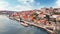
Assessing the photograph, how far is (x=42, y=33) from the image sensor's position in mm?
5016

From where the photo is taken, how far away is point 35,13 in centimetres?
792

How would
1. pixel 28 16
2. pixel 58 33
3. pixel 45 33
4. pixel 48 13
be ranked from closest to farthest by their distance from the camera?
pixel 58 33
pixel 45 33
pixel 48 13
pixel 28 16

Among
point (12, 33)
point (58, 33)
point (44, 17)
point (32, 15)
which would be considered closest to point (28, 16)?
point (32, 15)

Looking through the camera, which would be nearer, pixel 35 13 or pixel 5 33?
pixel 5 33

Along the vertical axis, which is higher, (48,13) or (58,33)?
(48,13)

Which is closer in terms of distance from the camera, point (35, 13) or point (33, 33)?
point (33, 33)

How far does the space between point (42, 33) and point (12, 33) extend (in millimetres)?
1104

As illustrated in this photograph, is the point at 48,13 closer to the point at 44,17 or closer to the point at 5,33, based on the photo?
the point at 44,17

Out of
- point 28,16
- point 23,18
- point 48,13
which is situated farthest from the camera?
point 23,18

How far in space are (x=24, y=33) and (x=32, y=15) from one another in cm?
317

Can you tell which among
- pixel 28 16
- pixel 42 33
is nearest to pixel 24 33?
pixel 42 33

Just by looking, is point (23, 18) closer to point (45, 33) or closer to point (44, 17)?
point (44, 17)

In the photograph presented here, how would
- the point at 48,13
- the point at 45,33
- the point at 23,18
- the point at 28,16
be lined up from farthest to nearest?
the point at 23,18 < the point at 28,16 < the point at 48,13 < the point at 45,33

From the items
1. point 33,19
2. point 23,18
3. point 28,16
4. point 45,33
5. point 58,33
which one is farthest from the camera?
point 23,18
